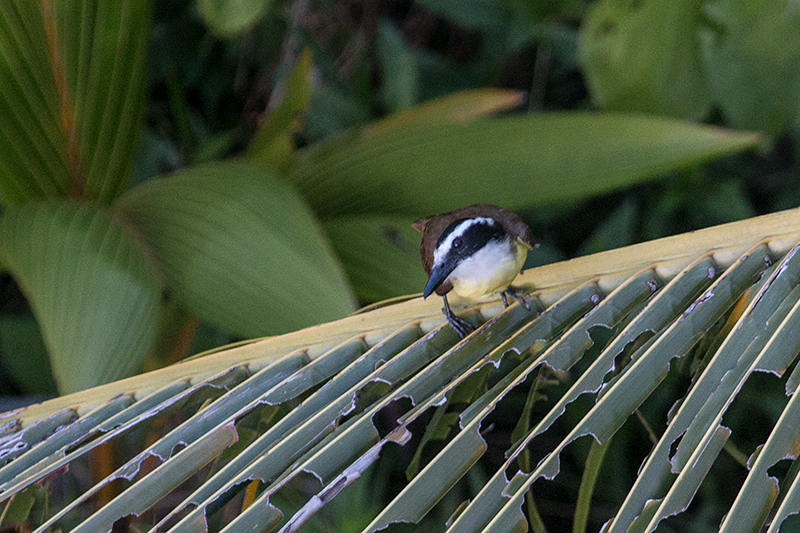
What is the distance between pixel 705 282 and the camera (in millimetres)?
715

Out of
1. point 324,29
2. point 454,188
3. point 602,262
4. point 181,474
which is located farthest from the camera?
point 324,29

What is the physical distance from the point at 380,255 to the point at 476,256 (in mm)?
536

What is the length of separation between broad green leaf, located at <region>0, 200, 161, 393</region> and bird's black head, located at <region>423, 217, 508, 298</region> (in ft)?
1.95

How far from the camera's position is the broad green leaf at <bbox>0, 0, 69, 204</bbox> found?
1317 mm

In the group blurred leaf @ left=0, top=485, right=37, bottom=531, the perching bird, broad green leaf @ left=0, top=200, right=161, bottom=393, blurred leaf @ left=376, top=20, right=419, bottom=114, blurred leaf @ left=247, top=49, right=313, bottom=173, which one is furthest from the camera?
blurred leaf @ left=376, top=20, right=419, bottom=114

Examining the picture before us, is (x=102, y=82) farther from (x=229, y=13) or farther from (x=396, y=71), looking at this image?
Result: (x=396, y=71)

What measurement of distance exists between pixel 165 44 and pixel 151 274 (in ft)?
4.83

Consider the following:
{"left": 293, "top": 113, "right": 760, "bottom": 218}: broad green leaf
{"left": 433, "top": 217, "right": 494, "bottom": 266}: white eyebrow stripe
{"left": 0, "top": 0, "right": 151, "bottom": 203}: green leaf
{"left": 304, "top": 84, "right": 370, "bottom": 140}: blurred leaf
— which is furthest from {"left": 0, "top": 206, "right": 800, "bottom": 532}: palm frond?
{"left": 304, "top": 84, "right": 370, "bottom": 140}: blurred leaf

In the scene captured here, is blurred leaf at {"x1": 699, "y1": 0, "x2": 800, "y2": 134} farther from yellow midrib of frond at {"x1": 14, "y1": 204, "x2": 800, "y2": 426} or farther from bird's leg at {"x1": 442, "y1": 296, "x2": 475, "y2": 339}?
bird's leg at {"x1": 442, "y1": 296, "x2": 475, "y2": 339}

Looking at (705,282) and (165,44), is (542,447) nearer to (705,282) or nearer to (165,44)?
(705,282)

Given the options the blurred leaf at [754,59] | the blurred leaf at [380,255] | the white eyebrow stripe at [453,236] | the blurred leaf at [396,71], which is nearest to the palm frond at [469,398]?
the white eyebrow stripe at [453,236]

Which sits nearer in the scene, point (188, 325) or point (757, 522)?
point (757, 522)

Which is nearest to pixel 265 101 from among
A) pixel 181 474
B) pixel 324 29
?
pixel 324 29

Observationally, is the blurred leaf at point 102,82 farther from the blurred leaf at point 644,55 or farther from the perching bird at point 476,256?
the blurred leaf at point 644,55
